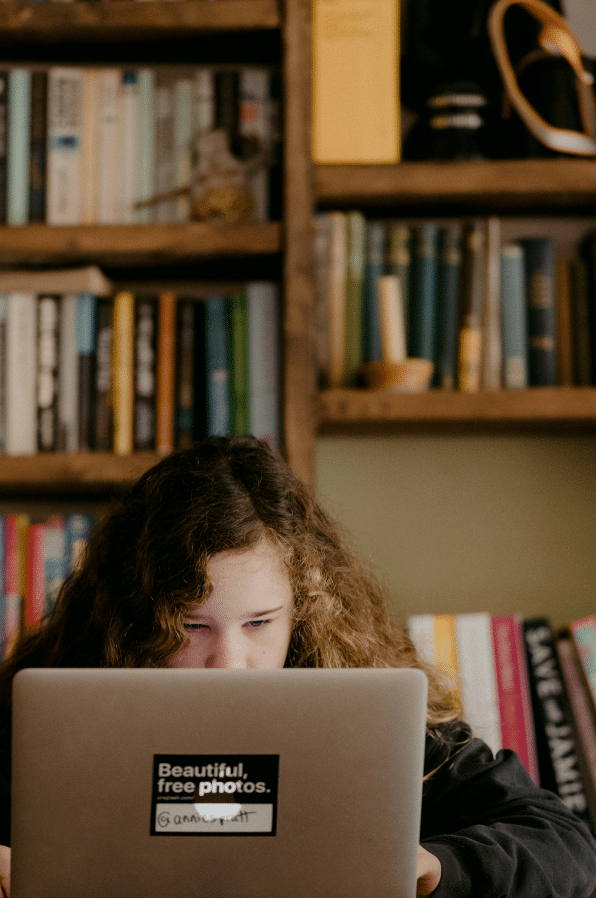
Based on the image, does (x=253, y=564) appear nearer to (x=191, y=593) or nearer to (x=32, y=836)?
(x=191, y=593)

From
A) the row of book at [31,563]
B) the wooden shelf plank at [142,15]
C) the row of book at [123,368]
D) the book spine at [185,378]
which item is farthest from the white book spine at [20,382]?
the wooden shelf plank at [142,15]

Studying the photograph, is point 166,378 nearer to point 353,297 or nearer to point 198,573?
point 353,297

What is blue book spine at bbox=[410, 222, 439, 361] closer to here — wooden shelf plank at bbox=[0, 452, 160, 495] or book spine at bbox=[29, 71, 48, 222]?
wooden shelf plank at bbox=[0, 452, 160, 495]

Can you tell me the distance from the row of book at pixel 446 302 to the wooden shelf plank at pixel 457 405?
0.16 feet

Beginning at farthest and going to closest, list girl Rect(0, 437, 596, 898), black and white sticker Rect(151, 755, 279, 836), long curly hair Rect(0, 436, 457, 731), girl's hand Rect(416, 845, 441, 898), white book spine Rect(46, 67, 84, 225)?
white book spine Rect(46, 67, 84, 225)
long curly hair Rect(0, 436, 457, 731)
girl Rect(0, 437, 596, 898)
girl's hand Rect(416, 845, 441, 898)
black and white sticker Rect(151, 755, 279, 836)

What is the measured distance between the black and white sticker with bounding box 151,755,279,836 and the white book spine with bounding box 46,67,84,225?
1.01 metres

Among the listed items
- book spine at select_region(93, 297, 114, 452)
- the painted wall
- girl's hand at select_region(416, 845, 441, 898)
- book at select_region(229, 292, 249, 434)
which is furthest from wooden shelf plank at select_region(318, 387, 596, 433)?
girl's hand at select_region(416, 845, 441, 898)

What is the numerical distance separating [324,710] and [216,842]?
0.11 metres

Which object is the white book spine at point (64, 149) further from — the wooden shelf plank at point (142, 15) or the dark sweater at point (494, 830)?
the dark sweater at point (494, 830)

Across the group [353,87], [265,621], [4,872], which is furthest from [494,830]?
[353,87]

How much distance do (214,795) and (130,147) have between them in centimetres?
109

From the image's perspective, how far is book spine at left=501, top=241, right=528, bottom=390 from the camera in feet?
4.44

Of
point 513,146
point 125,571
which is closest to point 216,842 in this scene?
point 125,571

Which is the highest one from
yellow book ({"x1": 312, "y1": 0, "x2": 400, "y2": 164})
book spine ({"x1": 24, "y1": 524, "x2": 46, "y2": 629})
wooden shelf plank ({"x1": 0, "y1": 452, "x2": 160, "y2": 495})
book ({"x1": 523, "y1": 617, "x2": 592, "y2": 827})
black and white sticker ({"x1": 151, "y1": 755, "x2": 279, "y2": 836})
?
yellow book ({"x1": 312, "y1": 0, "x2": 400, "y2": 164})
